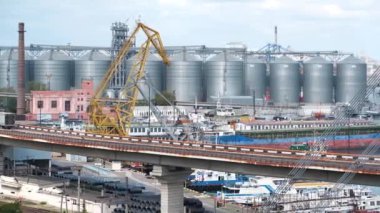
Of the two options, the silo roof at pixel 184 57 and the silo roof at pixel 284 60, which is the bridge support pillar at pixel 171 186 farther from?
the silo roof at pixel 284 60

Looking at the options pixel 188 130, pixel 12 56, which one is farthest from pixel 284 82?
pixel 188 130

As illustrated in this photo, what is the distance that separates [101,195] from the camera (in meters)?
35.3

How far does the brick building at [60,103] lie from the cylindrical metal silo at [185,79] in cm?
1934

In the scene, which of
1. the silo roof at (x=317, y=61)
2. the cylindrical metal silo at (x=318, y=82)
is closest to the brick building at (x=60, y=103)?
the cylindrical metal silo at (x=318, y=82)

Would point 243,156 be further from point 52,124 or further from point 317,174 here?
point 52,124

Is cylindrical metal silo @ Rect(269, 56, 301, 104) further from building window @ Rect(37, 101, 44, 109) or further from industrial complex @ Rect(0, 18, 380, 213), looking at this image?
building window @ Rect(37, 101, 44, 109)

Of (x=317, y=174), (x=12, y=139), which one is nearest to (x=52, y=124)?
(x=12, y=139)

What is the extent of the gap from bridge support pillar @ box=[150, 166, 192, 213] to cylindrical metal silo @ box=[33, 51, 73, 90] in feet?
195

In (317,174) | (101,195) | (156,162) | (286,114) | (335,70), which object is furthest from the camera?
(335,70)

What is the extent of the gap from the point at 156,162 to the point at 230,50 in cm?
6859

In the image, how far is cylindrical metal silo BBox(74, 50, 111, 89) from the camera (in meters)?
91.4

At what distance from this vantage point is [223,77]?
9256 centimetres

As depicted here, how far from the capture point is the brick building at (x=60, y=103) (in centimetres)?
6938

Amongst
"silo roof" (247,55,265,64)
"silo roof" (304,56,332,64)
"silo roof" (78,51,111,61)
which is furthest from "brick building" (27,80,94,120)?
"silo roof" (304,56,332,64)
